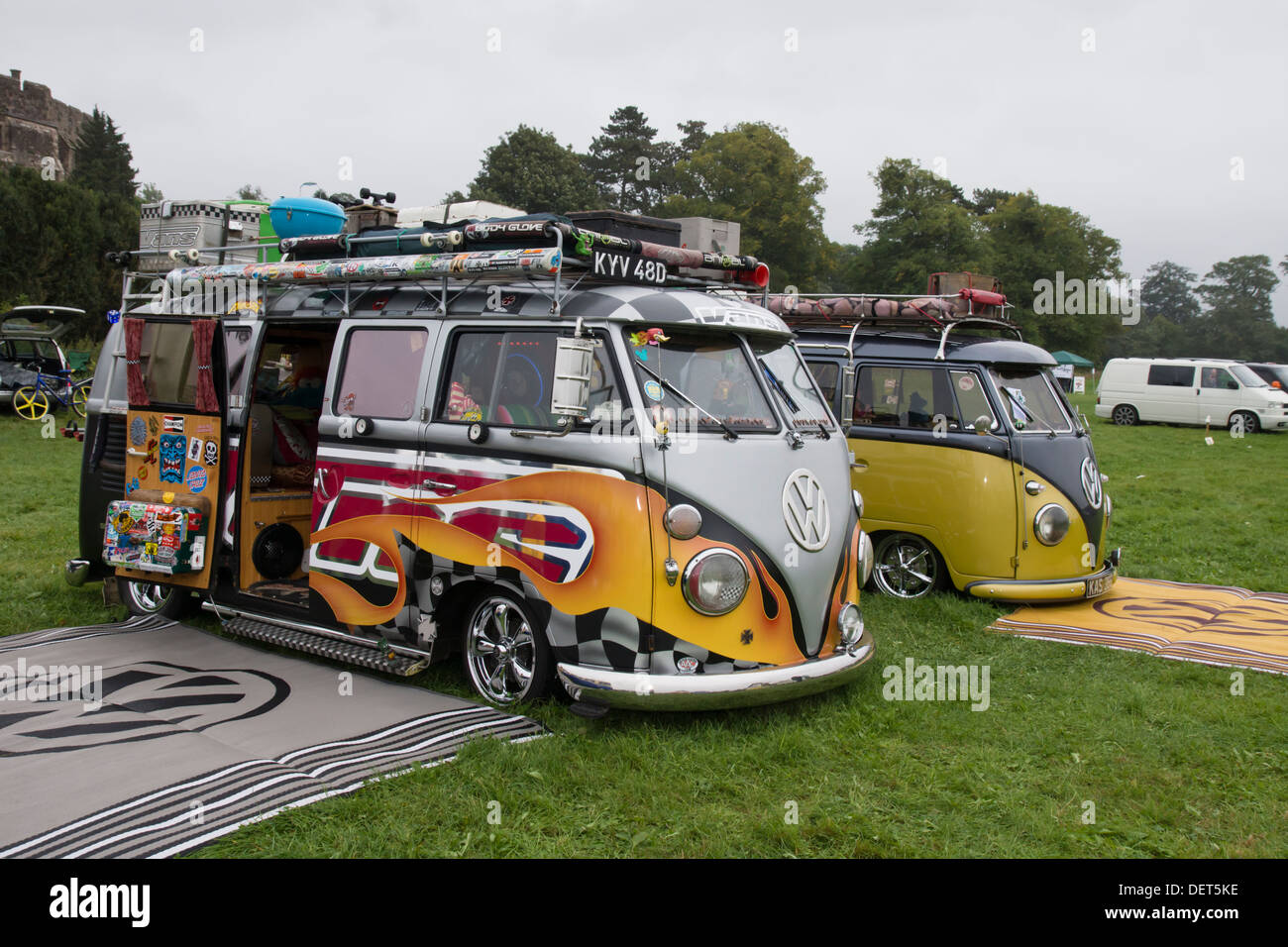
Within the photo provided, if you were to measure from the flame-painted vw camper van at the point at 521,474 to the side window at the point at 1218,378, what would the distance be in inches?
992

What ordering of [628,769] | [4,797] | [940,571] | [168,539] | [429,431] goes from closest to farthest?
[4,797]
[628,769]
[429,431]
[168,539]
[940,571]

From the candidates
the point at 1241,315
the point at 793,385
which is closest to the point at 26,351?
the point at 793,385

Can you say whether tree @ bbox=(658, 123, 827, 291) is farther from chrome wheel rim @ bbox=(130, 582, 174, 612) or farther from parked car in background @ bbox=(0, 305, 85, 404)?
chrome wheel rim @ bbox=(130, 582, 174, 612)

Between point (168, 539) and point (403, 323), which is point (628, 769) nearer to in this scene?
point (403, 323)

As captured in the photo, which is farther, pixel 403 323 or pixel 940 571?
pixel 940 571

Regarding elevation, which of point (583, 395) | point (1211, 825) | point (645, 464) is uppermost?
point (583, 395)

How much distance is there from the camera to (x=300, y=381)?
28.7 feet

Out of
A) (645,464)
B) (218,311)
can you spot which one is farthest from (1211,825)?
(218,311)

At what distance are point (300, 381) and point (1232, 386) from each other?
26.8 meters

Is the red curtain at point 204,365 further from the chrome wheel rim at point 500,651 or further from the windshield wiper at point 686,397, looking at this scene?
the windshield wiper at point 686,397

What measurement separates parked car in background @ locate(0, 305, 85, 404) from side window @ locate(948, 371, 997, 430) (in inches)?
808

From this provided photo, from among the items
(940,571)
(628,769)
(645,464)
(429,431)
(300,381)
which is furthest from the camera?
(940,571)

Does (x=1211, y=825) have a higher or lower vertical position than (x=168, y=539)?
lower

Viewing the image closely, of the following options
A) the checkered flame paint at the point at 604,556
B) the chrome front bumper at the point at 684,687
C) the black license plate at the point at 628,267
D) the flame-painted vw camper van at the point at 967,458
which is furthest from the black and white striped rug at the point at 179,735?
the flame-painted vw camper van at the point at 967,458
